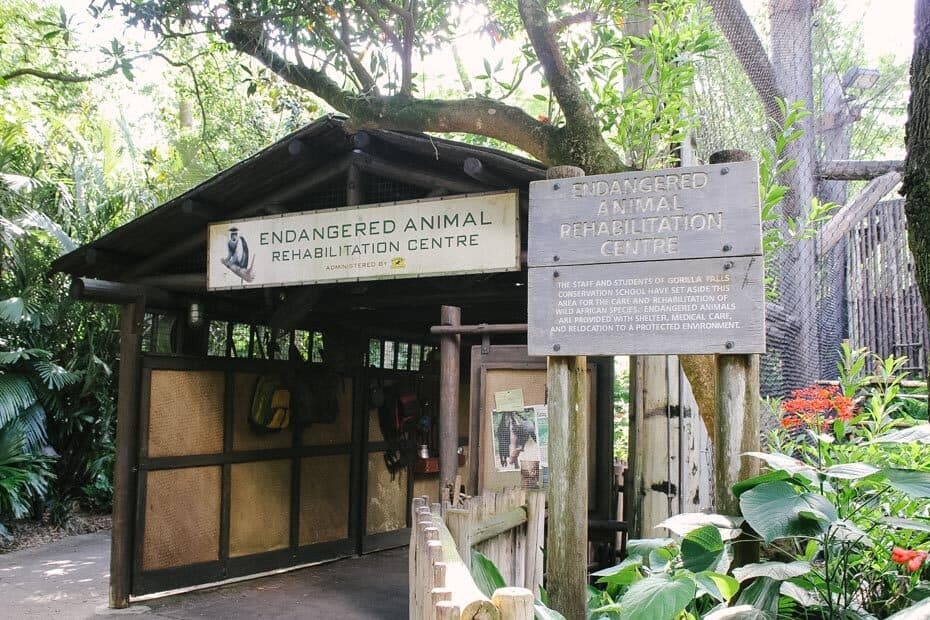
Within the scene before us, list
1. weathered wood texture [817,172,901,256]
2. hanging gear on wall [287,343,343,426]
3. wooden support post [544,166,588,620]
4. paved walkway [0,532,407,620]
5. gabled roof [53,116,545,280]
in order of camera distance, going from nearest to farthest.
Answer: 1. wooden support post [544,166,588,620]
2. weathered wood texture [817,172,901,256]
3. gabled roof [53,116,545,280]
4. paved walkway [0,532,407,620]
5. hanging gear on wall [287,343,343,426]

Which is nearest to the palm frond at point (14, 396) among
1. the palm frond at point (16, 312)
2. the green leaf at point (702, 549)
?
the palm frond at point (16, 312)

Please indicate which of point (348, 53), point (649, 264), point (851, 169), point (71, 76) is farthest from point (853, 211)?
point (71, 76)

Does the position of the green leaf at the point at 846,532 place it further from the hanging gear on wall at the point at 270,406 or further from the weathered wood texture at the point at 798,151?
the hanging gear on wall at the point at 270,406

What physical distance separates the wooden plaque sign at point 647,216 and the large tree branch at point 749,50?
2314 millimetres

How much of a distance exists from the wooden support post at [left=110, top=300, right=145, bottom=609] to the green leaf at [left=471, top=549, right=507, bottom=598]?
4228 mm

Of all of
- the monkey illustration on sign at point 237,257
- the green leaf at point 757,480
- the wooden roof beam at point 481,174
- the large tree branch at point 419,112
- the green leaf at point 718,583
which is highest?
the large tree branch at point 419,112

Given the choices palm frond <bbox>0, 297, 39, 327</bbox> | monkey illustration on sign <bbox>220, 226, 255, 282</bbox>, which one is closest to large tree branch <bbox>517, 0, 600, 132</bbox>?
monkey illustration on sign <bbox>220, 226, 255, 282</bbox>

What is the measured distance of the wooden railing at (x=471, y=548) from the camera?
1.90 metres

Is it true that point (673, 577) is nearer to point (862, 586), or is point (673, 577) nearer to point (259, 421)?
point (862, 586)

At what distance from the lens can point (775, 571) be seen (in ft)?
8.52

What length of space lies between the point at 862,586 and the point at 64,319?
1044 centimetres

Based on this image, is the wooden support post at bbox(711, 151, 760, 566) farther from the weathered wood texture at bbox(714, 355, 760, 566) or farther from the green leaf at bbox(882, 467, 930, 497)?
Result: the green leaf at bbox(882, 467, 930, 497)

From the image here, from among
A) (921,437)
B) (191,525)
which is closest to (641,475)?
(921,437)

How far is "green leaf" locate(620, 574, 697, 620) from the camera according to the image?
7.73 feet
